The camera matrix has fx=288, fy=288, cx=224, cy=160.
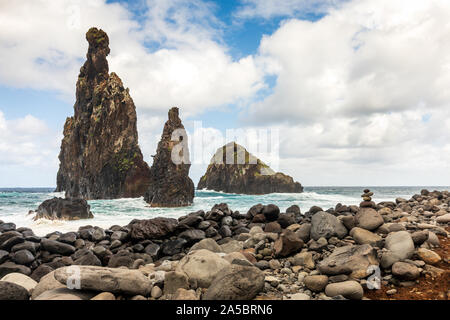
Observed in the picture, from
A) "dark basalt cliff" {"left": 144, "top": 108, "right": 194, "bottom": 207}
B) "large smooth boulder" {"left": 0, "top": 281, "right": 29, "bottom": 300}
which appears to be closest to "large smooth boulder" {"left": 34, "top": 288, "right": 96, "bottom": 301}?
"large smooth boulder" {"left": 0, "top": 281, "right": 29, "bottom": 300}

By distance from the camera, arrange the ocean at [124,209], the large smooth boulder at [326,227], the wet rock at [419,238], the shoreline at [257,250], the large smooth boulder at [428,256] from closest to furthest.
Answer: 1. the shoreline at [257,250]
2. the large smooth boulder at [428,256]
3. the wet rock at [419,238]
4. the large smooth boulder at [326,227]
5. the ocean at [124,209]

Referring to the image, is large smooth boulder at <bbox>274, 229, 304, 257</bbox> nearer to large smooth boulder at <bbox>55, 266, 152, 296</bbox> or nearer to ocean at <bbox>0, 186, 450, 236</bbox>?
large smooth boulder at <bbox>55, 266, 152, 296</bbox>

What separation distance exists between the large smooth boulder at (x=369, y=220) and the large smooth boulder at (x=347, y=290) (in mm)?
2805

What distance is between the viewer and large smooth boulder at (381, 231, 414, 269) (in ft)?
16.8

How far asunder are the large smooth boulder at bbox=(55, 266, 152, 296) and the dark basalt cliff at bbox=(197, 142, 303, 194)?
59.8 m

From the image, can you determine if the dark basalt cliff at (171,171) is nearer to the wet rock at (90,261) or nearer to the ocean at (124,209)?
the ocean at (124,209)

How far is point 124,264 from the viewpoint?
277 inches

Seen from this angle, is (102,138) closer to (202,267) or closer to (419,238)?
(202,267)

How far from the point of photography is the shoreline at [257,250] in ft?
14.7

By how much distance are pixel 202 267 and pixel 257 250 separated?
225cm

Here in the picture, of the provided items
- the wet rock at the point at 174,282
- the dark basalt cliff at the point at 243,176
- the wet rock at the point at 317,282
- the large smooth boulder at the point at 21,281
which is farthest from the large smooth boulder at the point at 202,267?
the dark basalt cliff at the point at 243,176

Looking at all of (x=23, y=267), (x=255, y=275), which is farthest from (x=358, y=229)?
(x=23, y=267)

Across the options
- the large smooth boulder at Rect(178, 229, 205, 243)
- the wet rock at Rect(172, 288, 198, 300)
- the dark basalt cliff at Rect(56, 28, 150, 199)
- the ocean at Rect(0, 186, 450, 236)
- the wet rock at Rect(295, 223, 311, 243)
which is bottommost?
the ocean at Rect(0, 186, 450, 236)

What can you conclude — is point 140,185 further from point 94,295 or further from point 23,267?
point 94,295
